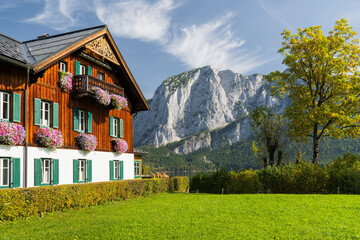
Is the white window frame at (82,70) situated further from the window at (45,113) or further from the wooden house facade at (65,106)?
the window at (45,113)

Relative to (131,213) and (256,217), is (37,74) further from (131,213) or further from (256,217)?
(256,217)

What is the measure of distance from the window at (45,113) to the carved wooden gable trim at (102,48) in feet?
17.1

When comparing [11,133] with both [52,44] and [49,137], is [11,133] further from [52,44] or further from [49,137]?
[52,44]

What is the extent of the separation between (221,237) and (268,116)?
3242cm

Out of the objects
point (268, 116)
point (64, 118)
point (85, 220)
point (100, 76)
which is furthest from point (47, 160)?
point (268, 116)

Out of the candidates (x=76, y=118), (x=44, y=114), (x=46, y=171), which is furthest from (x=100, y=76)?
(x=46, y=171)

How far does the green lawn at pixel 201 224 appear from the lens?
10867mm

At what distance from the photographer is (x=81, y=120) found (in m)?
23.0

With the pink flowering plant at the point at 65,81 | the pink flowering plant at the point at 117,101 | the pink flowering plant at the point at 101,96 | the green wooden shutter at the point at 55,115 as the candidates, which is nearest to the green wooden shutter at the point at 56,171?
the green wooden shutter at the point at 55,115

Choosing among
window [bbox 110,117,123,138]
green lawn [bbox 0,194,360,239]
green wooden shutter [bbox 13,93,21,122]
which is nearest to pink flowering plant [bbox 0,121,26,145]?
green wooden shutter [bbox 13,93,21,122]

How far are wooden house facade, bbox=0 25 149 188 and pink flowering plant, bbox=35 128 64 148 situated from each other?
0.24m

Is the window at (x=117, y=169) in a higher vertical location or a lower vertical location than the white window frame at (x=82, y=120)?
lower

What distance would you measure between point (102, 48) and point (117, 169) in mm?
9665

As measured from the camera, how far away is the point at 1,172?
16656 mm
